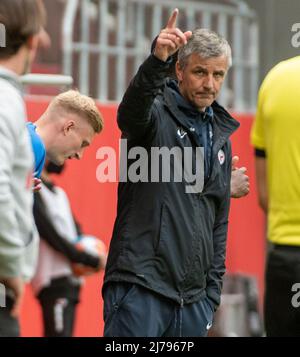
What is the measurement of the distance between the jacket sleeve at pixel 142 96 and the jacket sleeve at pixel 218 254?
575mm

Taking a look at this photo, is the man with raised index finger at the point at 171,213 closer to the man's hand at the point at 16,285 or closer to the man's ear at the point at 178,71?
the man's ear at the point at 178,71


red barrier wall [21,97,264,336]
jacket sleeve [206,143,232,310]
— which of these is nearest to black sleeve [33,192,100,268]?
red barrier wall [21,97,264,336]

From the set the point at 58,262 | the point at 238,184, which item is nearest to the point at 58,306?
the point at 58,262

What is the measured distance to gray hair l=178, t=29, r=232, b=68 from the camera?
4844mm

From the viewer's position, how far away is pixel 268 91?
4395mm

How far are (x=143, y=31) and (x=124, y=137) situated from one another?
676cm

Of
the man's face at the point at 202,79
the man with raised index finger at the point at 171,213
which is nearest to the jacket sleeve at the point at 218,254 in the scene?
the man with raised index finger at the point at 171,213

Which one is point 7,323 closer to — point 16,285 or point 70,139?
point 16,285

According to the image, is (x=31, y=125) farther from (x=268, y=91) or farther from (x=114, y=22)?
(x=114, y=22)

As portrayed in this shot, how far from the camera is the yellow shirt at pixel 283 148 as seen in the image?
170 inches

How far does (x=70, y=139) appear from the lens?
481 centimetres

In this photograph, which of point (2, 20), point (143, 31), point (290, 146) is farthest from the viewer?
point (143, 31)

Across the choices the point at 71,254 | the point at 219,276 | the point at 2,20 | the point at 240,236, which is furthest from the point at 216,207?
the point at 240,236

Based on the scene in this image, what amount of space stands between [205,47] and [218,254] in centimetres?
89
